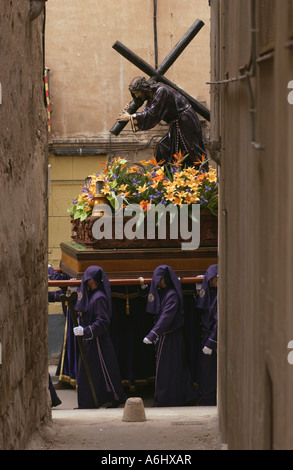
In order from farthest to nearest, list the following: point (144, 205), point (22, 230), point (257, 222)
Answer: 1. point (144, 205)
2. point (22, 230)
3. point (257, 222)

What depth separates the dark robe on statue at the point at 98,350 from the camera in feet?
31.5


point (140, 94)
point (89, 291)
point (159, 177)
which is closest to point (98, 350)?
point (89, 291)

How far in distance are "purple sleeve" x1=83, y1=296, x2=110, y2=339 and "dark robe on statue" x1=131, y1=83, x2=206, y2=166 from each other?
2.76 meters

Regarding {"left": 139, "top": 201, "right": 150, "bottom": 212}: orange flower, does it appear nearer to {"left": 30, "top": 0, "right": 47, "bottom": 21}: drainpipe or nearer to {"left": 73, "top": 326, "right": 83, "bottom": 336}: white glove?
{"left": 73, "top": 326, "right": 83, "bottom": 336}: white glove

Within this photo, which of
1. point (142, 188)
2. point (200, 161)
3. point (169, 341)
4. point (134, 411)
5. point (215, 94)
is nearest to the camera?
point (215, 94)

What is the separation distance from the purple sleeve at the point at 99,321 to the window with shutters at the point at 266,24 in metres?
5.47

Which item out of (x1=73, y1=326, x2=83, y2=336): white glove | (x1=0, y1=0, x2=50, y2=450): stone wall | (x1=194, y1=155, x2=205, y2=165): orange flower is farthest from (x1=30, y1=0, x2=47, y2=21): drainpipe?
(x1=194, y1=155, x2=205, y2=165): orange flower

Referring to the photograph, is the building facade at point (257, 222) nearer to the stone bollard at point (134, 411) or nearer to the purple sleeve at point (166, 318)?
the stone bollard at point (134, 411)

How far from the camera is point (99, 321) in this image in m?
9.51

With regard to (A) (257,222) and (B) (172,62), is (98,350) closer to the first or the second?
(A) (257,222)

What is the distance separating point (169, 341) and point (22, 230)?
3.62 m

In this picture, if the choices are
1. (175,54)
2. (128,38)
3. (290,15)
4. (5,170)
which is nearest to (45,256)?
(5,170)
